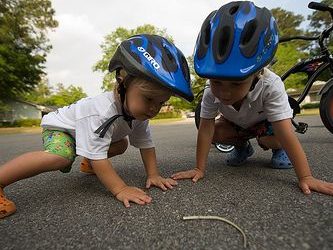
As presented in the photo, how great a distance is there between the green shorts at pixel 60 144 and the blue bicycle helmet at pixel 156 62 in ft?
1.89

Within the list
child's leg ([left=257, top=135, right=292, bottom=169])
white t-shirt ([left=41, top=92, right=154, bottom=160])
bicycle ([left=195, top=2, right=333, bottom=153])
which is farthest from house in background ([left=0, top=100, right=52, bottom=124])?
child's leg ([left=257, top=135, right=292, bottom=169])

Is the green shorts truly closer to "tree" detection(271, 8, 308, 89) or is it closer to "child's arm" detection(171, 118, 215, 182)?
"child's arm" detection(171, 118, 215, 182)

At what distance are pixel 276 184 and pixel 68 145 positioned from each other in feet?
4.47

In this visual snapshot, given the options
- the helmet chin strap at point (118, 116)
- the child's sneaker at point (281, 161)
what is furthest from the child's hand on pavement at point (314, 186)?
the helmet chin strap at point (118, 116)

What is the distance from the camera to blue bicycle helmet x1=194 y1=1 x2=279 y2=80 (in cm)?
167

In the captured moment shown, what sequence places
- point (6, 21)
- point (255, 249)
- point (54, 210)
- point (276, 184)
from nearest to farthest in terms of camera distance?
point (255, 249)
point (54, 210)
point (276, 184)
point (6, 21)

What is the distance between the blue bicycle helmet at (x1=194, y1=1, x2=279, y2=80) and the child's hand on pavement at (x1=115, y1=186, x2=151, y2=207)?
0.76m

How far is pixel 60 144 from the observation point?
2.04 metres

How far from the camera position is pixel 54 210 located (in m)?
1.72

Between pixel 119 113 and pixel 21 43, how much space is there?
1064 inches

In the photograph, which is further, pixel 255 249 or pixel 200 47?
pixel 200 47

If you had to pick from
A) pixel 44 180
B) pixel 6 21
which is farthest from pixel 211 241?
pixel 6 21

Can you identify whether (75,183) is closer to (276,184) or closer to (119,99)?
(119,99)

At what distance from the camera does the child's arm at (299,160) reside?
1746 millimetres
